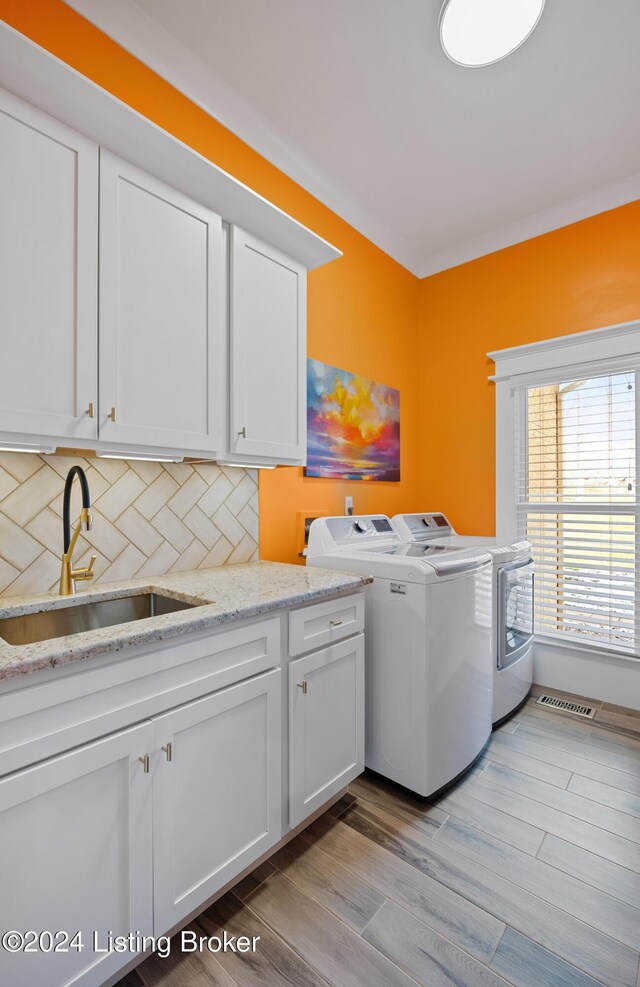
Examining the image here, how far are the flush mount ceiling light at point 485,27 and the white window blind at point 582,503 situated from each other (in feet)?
5.55

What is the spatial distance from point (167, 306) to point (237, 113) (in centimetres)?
130

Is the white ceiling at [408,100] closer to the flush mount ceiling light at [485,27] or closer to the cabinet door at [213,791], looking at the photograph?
the flush mount ceiling light at [485,27]

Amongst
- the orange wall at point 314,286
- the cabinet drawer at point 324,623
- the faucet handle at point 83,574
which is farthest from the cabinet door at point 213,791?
the orange wall at point 314,286

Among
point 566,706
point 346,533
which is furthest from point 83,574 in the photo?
point 566,706

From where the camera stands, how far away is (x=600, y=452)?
8.86 feet

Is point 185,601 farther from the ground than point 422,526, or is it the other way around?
point 422,526

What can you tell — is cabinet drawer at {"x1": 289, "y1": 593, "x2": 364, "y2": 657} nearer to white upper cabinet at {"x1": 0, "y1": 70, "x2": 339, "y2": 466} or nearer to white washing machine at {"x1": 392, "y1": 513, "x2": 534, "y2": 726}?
white upper cabinet at {"x1": 0, "y1": 70, "x2": 339, "y2": 466}

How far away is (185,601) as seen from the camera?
150 cm

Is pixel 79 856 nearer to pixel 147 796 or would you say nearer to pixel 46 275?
pixel 147 796

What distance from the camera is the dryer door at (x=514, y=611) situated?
93.1 inches

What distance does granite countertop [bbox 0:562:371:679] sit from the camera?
0.95 metres

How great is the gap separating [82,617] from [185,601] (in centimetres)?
33

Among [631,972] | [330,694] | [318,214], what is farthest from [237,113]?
[631,972]

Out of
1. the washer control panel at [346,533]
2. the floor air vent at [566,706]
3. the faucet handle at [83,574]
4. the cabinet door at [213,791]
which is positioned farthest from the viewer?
the floor air vent at [566,706]
